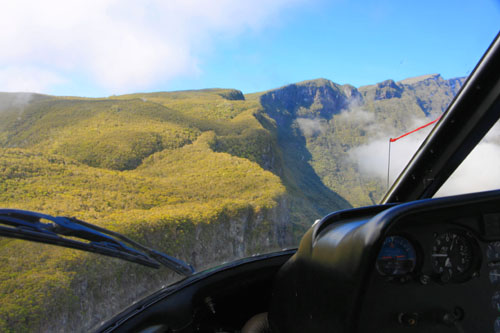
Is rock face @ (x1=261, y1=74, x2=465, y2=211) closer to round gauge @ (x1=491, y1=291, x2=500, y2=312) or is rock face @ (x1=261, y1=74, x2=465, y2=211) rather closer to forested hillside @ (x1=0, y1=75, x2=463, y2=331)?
forested hillside @ (x1=0, y1=75, x2=463, y2=331)

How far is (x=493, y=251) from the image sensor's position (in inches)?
94.9

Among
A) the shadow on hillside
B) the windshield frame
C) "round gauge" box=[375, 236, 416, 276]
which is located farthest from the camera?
the shadow on hillside

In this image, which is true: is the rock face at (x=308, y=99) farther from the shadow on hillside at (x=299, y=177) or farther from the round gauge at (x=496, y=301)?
the round gauge at (x=496, y=301)

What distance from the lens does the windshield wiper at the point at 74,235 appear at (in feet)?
6.73

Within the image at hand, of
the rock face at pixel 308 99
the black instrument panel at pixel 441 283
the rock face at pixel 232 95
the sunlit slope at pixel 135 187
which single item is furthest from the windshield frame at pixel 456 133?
the rock face at pixel 232 95

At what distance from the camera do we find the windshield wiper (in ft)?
6.73

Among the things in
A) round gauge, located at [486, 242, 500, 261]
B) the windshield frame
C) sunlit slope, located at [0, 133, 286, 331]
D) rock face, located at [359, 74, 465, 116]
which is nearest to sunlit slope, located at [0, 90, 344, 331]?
sunlit slope, located at [0, 133, 286, 331]

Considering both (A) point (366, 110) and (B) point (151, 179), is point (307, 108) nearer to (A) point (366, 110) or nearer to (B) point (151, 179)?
(A) point (366, 110)

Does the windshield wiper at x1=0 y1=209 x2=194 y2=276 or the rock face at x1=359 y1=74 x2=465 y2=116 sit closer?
the windshield wiper at x1=0 y1=209 x2=194 y2=276

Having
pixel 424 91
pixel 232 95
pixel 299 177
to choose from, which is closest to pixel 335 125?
pixel 299 177

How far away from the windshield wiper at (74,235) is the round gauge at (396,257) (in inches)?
61.8

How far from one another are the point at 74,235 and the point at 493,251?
9.05ft

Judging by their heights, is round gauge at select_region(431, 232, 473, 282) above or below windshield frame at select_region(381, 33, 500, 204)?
below

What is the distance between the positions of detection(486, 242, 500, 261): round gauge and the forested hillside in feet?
3.89
